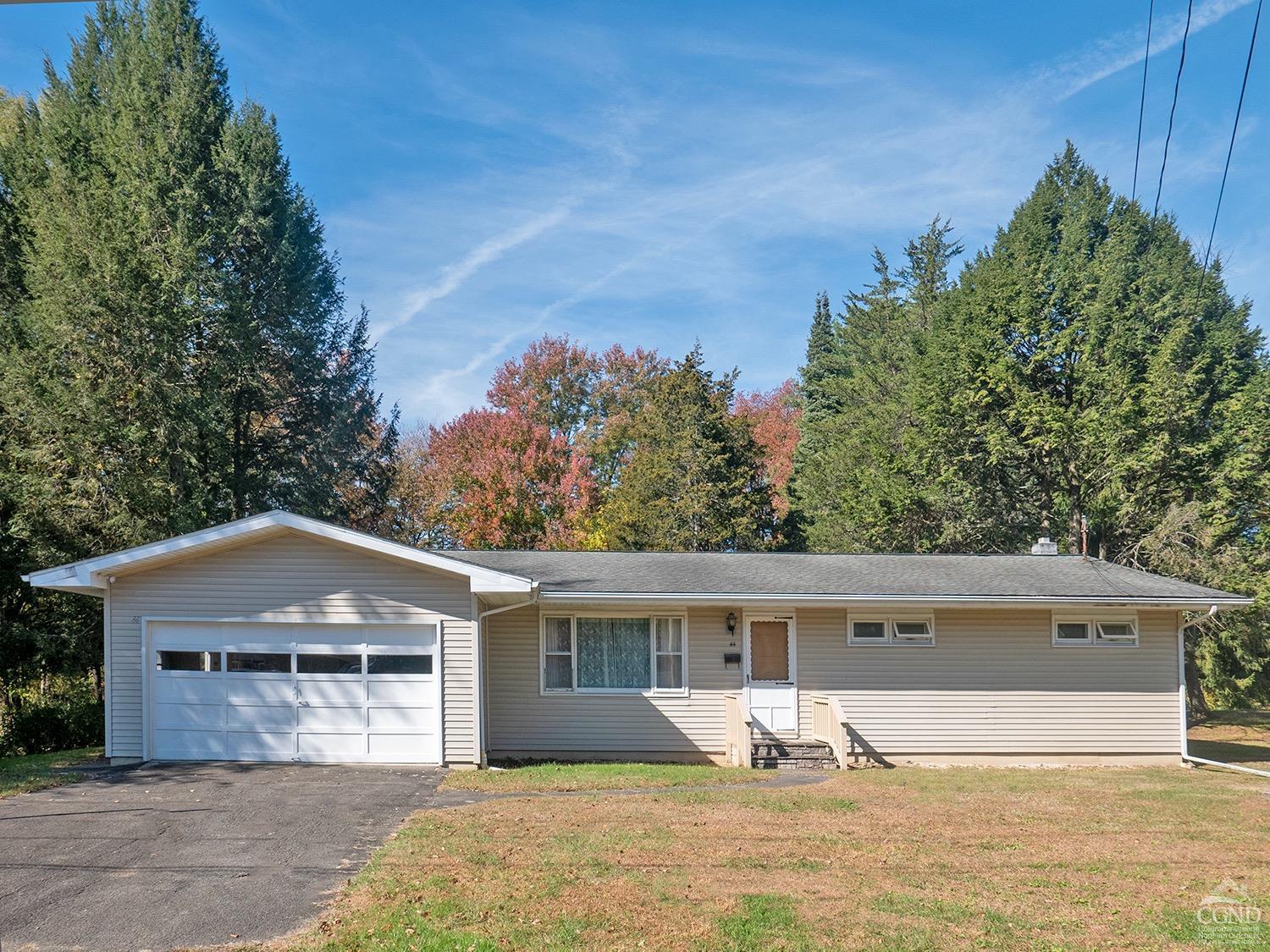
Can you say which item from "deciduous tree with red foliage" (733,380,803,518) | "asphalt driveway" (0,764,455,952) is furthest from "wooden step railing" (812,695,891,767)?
"deciduous tree with red foliage" (733,380,803,518)

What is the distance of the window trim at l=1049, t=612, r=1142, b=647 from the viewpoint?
17.0 meters

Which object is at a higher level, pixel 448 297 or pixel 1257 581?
pixel 448 297

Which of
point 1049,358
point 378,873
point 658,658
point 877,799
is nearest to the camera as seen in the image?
point 378,873

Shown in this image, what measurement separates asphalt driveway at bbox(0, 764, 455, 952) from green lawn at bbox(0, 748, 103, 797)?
0.41 m

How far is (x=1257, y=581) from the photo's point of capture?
23.2 m

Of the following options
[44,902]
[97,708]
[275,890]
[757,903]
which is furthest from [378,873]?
[97,708]

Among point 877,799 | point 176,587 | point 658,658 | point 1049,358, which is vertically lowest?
point 877,799

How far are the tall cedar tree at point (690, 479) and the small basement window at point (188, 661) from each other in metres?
16.2

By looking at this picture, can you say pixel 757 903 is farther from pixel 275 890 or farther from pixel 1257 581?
pixel 1257 581

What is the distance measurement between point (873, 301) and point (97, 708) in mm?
29800

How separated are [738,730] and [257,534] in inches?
309

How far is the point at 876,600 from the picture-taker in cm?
1596

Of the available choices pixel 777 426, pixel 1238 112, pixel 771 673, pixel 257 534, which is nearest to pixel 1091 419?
pixel 771 673

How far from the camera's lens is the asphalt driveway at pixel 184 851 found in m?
6.87
